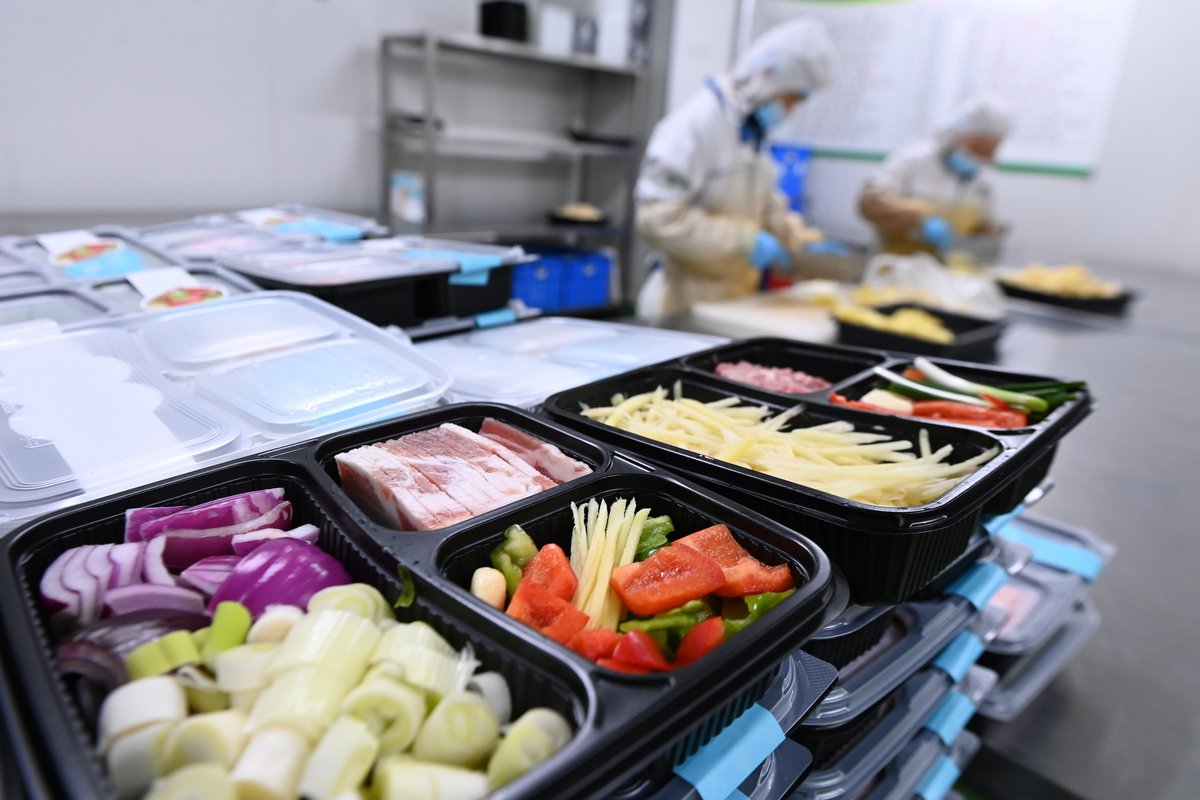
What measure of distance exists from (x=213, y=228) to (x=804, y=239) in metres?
2.95

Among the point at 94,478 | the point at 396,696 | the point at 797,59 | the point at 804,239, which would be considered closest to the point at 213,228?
the point at 94,478

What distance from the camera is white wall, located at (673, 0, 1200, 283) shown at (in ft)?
14.0

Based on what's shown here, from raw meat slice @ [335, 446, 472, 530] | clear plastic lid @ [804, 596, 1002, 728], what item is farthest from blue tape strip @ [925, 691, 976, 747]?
raw meat slice @ [335, 446, 472, 530]

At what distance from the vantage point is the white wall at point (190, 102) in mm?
3314

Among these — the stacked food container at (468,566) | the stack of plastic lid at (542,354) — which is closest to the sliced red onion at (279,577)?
the stacked food container at (468,566)

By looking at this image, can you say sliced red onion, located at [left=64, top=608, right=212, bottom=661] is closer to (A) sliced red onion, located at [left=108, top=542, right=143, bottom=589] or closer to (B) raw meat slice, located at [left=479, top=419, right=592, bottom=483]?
(A) sliced red onion, located at [left=108, top=542, right=143, bottom=589]

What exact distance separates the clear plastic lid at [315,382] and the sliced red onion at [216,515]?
224 mm

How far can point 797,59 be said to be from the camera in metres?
3.28

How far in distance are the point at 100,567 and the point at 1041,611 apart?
195cm

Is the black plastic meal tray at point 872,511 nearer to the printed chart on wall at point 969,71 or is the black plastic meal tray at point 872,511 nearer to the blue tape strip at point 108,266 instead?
the blue tape strip at point 108,266

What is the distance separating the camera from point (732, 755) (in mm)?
693

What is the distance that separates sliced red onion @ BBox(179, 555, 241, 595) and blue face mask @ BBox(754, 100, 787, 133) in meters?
3.30

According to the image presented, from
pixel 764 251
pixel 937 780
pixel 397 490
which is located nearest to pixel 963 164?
pixel 764 251

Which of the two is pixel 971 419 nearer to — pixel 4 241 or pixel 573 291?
pixel 4 241
